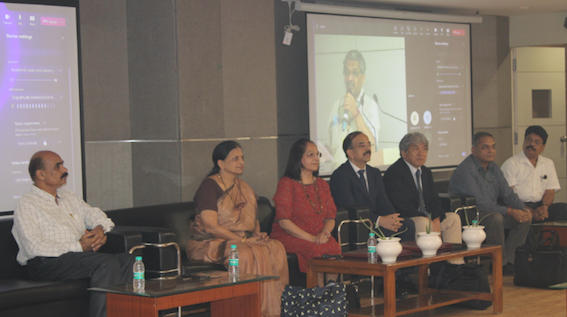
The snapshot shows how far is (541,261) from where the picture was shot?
7008 mm

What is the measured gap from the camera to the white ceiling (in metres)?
8.84

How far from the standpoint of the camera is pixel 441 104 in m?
9.24

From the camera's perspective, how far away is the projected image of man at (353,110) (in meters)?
8.23

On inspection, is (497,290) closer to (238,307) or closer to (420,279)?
(420,279)

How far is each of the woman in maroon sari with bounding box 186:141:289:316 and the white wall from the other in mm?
5218

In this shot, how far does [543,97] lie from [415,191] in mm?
4299

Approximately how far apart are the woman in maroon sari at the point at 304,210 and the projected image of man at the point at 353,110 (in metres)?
1.69

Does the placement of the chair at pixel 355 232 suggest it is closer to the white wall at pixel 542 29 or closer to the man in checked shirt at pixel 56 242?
the man in checked shirt at pixel 56 242

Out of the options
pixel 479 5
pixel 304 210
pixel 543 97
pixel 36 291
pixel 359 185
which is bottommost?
pixel 36 291

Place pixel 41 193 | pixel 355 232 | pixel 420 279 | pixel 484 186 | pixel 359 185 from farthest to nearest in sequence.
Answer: pixel 484 186, pixel 359 185, pixel 355 232, pixel 420 279, pixel 41 193

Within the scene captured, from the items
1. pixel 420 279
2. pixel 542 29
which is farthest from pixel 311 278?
pixel 542 29

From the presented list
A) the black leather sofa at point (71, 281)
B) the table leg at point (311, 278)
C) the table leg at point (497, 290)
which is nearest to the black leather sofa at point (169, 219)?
the black leather sofa at point (71, 281)

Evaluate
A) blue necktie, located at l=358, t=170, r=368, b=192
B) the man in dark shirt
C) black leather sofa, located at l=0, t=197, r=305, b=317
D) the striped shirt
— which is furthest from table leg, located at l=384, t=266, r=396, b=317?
the man in dark shirt

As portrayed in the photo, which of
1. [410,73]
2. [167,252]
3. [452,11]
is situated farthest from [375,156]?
[167,252]
